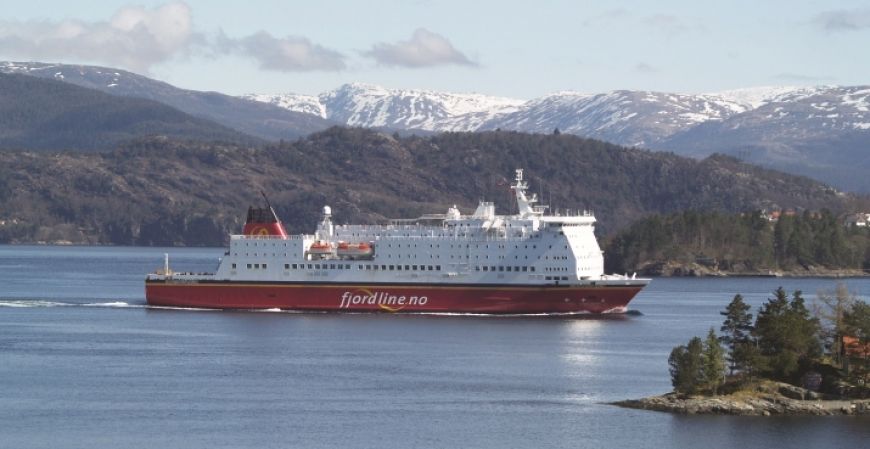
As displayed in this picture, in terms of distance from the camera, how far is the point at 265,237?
74.8 m

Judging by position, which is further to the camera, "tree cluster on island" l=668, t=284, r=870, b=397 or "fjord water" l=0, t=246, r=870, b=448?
"tree cluster on island" l=668, t=284, r=870, b=397

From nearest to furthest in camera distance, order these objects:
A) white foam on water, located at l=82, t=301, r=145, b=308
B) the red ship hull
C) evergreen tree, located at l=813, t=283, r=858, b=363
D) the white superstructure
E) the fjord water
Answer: the fjord water, evergreen tree, located at l=813, t=283, r=858, b=363, the white superstructure, the red ship hull, white foam on water, located at l=82, t=301, r=145, b=308

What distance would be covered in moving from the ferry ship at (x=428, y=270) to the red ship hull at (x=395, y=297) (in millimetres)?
45

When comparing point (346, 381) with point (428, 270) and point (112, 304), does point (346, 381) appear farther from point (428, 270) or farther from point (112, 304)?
point (112, 304)

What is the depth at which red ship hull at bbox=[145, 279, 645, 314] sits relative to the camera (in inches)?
2820

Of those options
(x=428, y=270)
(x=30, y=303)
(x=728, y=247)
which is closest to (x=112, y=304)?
(x=30, y=303)

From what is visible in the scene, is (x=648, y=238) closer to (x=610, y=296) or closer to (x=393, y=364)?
(x=610, y=296)

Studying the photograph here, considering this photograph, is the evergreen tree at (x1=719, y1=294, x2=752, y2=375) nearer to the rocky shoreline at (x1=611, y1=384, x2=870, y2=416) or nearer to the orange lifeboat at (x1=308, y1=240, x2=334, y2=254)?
the rocky shoreline at (x1=611, y1=384, x2=870, y2=416)

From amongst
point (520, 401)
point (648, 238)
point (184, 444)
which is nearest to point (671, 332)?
point (520, 401)

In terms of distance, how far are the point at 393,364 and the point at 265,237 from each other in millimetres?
20391

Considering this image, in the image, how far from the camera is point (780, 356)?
4519 centimetres

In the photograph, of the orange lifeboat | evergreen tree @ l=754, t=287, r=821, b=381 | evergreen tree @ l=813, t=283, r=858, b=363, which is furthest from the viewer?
the orange lifeboat

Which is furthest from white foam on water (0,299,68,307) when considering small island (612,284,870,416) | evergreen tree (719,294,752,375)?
evergreen tree (719,294,752,375)

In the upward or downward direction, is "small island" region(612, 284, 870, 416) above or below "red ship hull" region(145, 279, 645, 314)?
below
